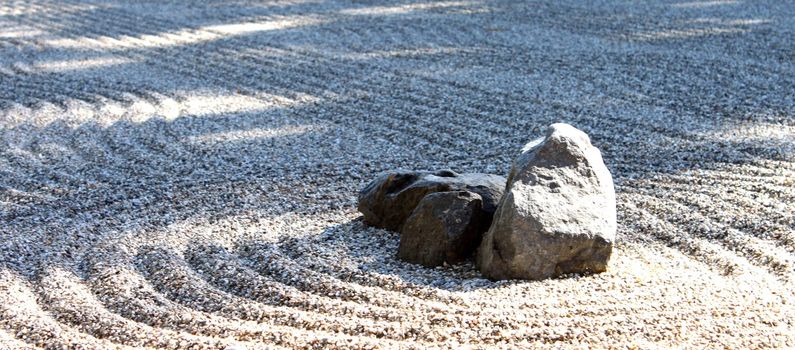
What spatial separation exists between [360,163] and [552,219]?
7.02 ft

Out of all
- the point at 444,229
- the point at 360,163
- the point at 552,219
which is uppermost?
the point at 552,219

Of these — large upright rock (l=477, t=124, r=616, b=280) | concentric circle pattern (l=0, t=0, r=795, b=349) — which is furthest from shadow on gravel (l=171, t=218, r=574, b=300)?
large upright rock (l=477, t=124, r=616, b=280)

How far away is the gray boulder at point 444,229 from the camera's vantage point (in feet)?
13.6

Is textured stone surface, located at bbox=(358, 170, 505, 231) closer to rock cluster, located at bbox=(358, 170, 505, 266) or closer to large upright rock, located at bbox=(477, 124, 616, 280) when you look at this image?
rock cluster, located at bbox=(358, 170, 505, 266)

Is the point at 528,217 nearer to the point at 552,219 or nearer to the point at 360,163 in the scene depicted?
the point at 552,219

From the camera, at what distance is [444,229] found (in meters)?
4.15

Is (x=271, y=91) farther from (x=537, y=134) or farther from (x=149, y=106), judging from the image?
(x=537, y=134)

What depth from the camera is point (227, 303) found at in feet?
12.6

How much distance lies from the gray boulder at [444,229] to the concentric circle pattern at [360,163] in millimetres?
77

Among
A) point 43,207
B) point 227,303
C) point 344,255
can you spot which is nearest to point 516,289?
point 344,255

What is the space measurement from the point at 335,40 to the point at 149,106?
108 inches

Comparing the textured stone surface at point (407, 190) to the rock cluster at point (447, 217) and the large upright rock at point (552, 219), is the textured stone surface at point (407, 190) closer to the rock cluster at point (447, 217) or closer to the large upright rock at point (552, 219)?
the rock cluster at point (447, 217)

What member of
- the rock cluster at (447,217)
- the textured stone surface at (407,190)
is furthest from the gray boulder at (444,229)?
the textured stone surface at (407,190)

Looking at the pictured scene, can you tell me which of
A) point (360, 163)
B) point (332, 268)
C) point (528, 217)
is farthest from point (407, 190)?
point (360, 163)
